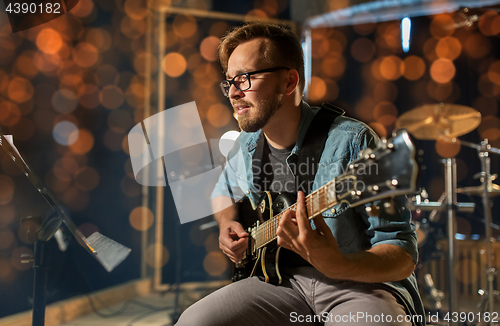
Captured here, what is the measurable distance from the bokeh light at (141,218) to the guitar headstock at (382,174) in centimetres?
286

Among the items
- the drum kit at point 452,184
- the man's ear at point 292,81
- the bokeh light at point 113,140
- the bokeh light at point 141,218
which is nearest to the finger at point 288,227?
the man's ear at point 292,81

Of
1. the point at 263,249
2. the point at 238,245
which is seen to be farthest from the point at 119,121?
the point at 263,249

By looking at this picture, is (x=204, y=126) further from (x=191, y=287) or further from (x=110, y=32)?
(x=191, y=287)

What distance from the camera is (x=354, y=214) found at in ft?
3.91

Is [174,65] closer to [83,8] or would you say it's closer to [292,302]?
[83,8]

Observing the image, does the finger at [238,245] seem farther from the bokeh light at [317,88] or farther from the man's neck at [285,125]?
the bokeh light at [317,88]

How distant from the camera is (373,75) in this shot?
438 cm

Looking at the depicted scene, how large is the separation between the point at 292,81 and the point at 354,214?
634 mm

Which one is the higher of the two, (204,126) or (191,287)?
(204,126)

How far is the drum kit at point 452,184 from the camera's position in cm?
281

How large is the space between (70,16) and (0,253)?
1.73m

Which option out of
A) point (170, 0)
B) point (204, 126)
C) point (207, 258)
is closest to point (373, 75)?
point (204, 126)

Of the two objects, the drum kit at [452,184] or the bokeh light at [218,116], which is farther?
the bokeh light at [218,116]

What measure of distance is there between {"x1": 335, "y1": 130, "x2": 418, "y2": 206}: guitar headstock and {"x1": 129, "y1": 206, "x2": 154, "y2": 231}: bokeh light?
2863mm
